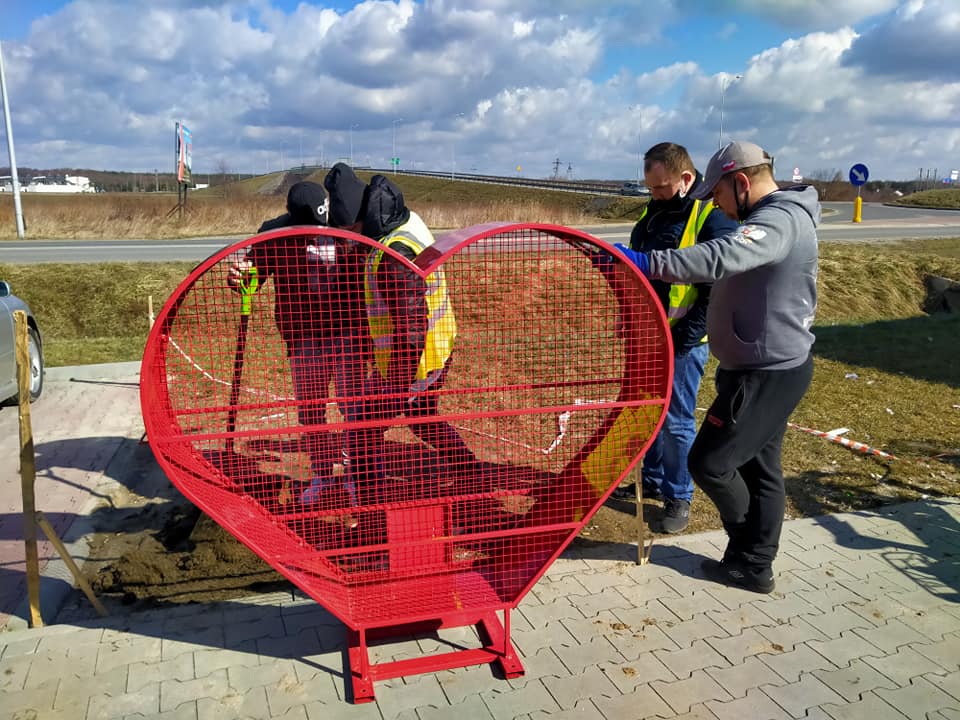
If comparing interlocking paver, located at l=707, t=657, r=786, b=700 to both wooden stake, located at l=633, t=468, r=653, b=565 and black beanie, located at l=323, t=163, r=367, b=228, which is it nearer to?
wooden stake, located at l=633, t=468, r=653, b=565

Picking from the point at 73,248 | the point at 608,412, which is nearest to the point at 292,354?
the point at 608,412

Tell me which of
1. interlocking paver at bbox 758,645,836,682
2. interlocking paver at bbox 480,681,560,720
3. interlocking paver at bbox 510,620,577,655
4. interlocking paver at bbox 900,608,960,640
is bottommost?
interlocking paver at bbox 480,681,560,720

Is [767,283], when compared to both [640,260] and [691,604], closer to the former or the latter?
[640,260]

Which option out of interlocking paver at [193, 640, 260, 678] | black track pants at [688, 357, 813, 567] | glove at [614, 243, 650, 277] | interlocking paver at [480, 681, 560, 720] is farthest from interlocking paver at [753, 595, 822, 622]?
interlocking paver at [193, 640, 260, 678]

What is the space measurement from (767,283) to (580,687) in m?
1.81

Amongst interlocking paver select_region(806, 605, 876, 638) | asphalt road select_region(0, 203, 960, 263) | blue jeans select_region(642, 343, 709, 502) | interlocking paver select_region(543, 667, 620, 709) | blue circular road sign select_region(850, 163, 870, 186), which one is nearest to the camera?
interlocking paver select_region(543, 667, 620, 709)

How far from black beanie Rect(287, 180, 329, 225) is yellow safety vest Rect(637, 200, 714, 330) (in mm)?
1823

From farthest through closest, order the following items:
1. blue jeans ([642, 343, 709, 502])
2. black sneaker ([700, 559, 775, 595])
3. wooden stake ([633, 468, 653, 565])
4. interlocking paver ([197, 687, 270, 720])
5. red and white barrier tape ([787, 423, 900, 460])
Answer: red and white barrier tape ([787, 423, 900, 460]) < blue jeans ([642, 343, 709, 502]) < wooden stake ([633, 468, 653, 565]) < black sneaker ([700, 559, 775, 595]) < interlocking paver ([197, 687, 270, 720])

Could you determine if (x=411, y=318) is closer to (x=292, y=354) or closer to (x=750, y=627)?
(x=292, y=354)

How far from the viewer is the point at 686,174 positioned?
3.90 m

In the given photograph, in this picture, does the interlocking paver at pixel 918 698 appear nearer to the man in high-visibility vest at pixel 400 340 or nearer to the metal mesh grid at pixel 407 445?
the metal mesh grid at pixel 407 445

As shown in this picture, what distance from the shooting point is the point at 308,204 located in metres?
3.76

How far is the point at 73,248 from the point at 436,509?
18.5m

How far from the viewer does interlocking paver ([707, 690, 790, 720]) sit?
110 inches
